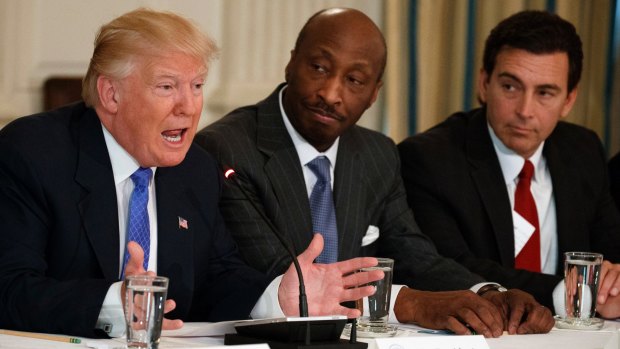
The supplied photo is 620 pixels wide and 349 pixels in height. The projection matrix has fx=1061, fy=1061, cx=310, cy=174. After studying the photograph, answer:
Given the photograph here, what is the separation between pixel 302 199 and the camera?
11.1 feet

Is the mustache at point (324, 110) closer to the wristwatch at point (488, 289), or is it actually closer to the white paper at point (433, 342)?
the wristwatch at point (488, 289)

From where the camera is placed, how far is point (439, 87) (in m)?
5.25

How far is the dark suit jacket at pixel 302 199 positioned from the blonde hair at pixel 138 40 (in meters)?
0.61

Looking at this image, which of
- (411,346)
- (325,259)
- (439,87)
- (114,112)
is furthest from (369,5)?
(411,346)

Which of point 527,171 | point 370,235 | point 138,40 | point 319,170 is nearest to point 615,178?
point 527,171

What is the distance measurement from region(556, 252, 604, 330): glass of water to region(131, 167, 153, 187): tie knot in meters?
1.13

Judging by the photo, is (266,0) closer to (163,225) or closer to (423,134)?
(423,134)

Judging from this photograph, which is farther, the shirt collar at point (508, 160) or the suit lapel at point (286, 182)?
the shirt collar at point (508, 160)

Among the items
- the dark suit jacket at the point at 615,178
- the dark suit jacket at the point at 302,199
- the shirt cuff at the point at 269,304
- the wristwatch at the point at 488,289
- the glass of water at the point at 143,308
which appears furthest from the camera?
the dark suit jacket at the point at 615,178

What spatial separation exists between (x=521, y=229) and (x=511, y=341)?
1.34 metres

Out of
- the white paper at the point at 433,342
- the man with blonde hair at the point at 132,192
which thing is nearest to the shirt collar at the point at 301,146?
the man with blonde hair at the point at 132,192

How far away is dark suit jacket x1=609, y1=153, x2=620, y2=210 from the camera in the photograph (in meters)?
4.35

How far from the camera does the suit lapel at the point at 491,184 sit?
3.80 meters

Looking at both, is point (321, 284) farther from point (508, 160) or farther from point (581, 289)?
point (508, 160)
